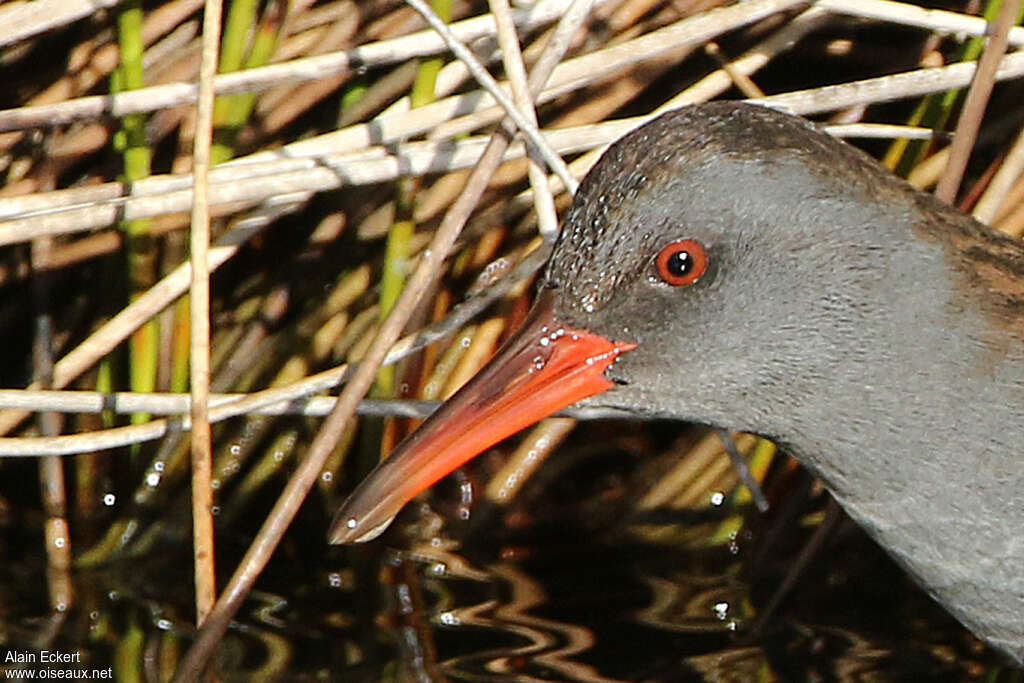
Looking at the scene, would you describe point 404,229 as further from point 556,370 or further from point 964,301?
point 964,301

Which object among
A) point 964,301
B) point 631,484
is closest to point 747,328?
point 964,301

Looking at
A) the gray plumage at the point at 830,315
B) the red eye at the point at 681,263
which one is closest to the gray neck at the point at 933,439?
the gray plumage at the point at 830,315

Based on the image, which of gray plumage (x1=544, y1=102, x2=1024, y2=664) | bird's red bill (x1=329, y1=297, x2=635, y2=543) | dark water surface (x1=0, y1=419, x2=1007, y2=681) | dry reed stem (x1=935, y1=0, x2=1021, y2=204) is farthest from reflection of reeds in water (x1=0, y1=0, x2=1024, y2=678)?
gray plumage (x1=544, y1=102, x2=1024, y2=664)

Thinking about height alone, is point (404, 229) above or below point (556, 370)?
above

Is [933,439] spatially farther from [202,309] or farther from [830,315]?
[202,309]

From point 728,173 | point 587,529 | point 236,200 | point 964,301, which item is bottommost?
point 964,301

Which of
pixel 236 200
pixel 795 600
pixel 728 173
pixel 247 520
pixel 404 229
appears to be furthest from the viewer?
pixel 247 520

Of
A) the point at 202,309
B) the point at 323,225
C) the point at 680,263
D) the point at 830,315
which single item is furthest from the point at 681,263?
the point at 323,225

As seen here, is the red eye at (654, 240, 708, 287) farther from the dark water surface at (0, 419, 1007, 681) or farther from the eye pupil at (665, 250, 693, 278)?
the dark water surface at (0, 419, 1007, 681)
